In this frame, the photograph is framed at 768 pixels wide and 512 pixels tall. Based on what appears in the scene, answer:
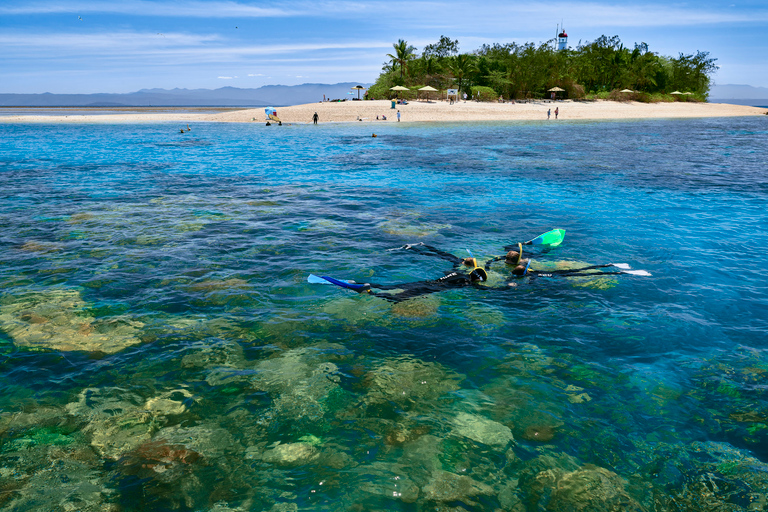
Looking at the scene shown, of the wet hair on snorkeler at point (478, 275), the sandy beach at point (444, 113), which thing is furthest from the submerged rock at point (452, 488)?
the sandy beach at point (444, 113)

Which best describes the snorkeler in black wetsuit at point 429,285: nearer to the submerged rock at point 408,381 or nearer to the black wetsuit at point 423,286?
the black wetsuit at point 423,286

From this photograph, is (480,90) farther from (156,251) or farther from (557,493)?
(557,493)

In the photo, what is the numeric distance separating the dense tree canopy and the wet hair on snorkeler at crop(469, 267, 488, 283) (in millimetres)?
83951

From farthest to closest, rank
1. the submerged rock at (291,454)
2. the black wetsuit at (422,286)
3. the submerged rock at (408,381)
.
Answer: the black wetsuit at (422,286) → the submerged rock at (408,381) → the submerged rock at (291,454)

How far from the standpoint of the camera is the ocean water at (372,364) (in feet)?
18.2

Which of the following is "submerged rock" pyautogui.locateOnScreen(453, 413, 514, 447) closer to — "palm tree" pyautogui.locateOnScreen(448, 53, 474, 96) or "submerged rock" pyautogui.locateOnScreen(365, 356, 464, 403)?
"submerged rock" pyautogui.locateOnScreen(365, 356, 464, 403)

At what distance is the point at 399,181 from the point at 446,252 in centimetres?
1362

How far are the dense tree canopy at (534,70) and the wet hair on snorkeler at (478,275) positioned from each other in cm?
8395

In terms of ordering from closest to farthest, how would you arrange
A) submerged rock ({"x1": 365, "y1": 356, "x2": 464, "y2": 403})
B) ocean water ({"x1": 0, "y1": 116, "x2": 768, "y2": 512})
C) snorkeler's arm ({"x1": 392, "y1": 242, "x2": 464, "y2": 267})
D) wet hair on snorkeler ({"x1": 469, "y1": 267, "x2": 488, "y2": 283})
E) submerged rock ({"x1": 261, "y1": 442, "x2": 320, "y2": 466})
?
ocean water ({"x1": 0, "y1": 116, "x2": 768, "y2": 512}) < submerged rock ({"x1": 261, "y1": 442, "x2": 320, "y2": 466}) < submerged rock ({"x1": 365, "y1": 356, "x2": 464, "y2": 403}) < wet hair on snorkeler ({"x1": 469, "y1": 267, "x2": 488, "y2": 283}) < snorkeler's arm ({"x1": 392, "y1": 242, "x2": 464, "y2": 267})

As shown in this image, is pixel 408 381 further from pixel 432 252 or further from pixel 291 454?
pixel 432 252

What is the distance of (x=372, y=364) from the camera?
26.2ft

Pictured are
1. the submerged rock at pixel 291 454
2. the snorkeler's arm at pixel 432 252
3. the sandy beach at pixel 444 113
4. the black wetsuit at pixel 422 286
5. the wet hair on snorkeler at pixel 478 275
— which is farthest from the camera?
the sandy beach at pixel 444 113

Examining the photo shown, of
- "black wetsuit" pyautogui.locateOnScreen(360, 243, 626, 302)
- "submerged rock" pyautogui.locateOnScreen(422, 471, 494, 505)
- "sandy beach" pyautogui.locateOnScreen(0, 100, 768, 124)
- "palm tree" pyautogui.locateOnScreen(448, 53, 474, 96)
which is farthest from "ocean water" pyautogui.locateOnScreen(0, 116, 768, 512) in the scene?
"palm tree" pyautogui.locateOnScreen(448, 53, 474, 96)

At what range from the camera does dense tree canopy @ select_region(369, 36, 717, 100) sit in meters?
88.9
